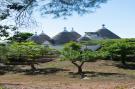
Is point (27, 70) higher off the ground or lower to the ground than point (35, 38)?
lower

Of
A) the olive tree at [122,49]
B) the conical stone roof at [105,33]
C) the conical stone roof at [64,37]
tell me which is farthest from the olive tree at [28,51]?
the conical stone roof at [105,33]

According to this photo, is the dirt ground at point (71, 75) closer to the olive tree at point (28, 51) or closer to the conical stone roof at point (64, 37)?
the olive tree at point (28, 51)

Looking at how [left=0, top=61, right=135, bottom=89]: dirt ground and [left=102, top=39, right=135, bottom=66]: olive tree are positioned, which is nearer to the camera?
[left=0, top=61, right=135, bottom=89]: dirt ground

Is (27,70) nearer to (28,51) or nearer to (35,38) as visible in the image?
(28,51)

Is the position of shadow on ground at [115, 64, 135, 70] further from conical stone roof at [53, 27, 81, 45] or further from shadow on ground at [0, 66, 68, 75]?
conical stone roof at [53, 27, 81, 45]

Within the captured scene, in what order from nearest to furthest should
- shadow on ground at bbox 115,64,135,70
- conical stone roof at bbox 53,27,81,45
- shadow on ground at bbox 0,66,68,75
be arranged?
shadow on ground at bbox 0,66,68,75 < shadow on ground at bbox 115,64,135,70 < conical stone roof at bbox 53,27,81,45

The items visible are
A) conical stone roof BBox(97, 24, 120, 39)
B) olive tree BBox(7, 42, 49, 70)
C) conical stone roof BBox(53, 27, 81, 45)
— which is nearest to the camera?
olive tree BBox(7, 42, 49, 70)

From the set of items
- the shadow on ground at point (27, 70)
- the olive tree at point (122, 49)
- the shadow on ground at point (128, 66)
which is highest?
the olive tree at point (122, 49)

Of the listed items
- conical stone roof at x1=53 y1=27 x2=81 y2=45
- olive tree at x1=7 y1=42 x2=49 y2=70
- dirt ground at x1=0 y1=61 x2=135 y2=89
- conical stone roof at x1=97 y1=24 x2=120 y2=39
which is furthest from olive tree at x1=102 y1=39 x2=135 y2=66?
conical stone roof at x1=97 y1=24 x2=120 y2=39

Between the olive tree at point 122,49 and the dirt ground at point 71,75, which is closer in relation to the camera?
the dirt ground at point 71,75

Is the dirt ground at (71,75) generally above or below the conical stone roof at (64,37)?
below

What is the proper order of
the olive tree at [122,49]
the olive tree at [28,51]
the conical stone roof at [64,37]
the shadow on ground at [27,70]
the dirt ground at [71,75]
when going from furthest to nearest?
1. the conical stone roof at [64,37]
2. the olive tree at [122,49]
3. the olive tree at [28,51]
4. the shadow on ground at [27,70]
5. the dirt ground at [71,75]

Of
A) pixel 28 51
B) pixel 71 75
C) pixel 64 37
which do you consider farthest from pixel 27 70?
pixel 64 37

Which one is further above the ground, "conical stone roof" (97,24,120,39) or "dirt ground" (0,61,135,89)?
"conical stone roof" (97,24,120,39)
